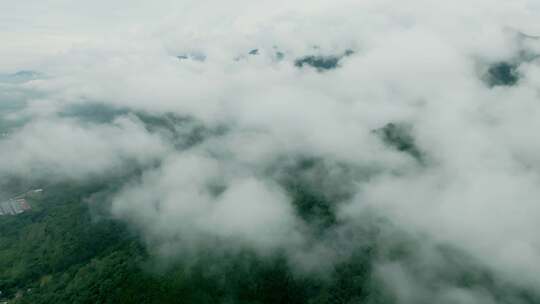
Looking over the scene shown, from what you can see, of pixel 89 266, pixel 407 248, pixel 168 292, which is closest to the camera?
pixel 168 292

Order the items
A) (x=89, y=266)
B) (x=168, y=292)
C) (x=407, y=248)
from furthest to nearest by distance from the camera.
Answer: (x=407, y=248)
(x=89, y=266)
(x=168, y=292)

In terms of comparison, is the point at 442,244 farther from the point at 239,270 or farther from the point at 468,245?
the point at 239,270

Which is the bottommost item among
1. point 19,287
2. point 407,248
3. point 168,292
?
point 19,287

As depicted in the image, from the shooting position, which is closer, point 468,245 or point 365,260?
point 365,260

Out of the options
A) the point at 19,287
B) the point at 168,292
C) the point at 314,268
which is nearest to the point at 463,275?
the point at 314,268

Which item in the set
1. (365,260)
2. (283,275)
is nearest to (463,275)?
(365,260)

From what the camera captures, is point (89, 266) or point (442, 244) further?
point (442, 244)

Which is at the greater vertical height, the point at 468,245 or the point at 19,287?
the point at 468,245

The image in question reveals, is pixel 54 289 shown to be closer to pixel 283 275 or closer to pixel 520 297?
pixel 283 275

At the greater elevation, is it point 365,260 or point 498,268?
point 498,268
